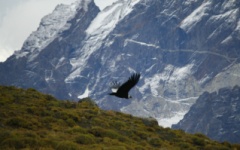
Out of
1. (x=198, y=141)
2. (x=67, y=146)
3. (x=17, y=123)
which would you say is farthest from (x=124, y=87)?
(x=198, y=141)

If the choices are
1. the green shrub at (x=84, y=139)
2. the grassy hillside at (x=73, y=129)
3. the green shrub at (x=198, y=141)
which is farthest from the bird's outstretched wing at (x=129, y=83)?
the green shrub at (x=198, y=141)

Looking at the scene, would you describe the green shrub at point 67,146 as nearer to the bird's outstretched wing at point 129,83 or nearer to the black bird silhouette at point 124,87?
the black bird silhouette at point 124,87

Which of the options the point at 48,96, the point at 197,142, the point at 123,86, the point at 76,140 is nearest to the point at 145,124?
the point at 197,142

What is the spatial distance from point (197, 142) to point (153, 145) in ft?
16.9

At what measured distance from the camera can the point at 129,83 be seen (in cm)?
2672

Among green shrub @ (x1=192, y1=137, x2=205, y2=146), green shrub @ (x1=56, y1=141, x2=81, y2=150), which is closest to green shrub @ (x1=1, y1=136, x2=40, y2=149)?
green shrub @ (x1=56, y1=141, x2=81, y2=150)

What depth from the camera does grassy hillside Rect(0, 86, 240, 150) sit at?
2780 cm

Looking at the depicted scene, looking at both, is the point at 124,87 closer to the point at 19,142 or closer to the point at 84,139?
the point at 84,139

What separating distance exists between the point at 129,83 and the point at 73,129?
7.33m

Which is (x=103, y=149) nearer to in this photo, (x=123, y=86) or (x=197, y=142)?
(x=123, y=86)

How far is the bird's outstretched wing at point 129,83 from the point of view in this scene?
2602 centimetres

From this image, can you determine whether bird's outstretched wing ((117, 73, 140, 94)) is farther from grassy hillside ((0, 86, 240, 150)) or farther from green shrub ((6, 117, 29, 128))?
green shrub ((6, 117, 29, 128))

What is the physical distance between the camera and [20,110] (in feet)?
117

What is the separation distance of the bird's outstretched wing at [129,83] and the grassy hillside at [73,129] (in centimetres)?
329
